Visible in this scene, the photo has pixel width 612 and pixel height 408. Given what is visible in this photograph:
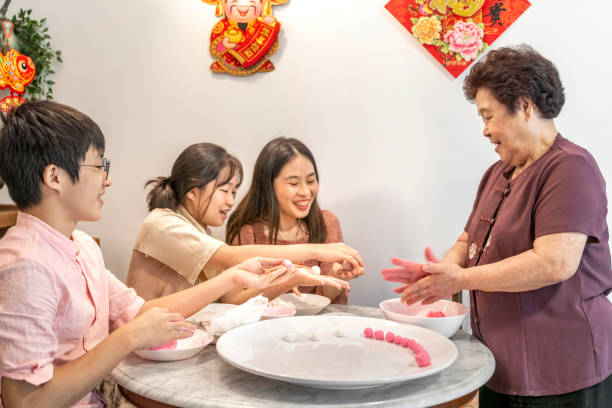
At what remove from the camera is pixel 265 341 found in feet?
4.61

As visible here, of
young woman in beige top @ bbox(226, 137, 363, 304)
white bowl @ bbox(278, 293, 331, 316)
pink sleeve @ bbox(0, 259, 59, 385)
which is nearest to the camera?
pink sleeve @ bbox(0, 259, 59, 385)

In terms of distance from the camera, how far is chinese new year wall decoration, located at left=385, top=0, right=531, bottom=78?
7.89 feet

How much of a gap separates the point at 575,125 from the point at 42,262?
7.31ft

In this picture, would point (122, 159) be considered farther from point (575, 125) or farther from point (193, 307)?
point (575, 125)

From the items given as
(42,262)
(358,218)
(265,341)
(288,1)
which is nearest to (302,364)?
(265,341)

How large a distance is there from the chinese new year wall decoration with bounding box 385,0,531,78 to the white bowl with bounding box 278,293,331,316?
128cm

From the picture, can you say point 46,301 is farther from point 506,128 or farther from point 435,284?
point 506,128

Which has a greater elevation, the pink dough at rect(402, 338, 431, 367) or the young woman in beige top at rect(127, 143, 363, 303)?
the young woman in beige top at rect(127, 143, 363, 303)

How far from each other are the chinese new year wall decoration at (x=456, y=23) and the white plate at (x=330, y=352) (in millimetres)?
1453

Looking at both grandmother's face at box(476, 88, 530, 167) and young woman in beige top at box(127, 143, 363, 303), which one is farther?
young woman in beige top at box(127, 143, 363, 303)

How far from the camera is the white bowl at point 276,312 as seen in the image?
5.36 feet

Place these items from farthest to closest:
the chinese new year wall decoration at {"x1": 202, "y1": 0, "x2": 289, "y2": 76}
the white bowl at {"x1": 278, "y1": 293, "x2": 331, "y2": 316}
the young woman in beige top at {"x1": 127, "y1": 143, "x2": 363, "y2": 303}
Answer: the chinese new year wall decoration at {"x1": 202, "y1": 0, "x2": 289, "y2": 76}
the young woman in beige top at {"x1": 127, "y1": 143, "x2": 363, "y2": 303}
the white bowl at {"x1": 278, "y1": 293, "x2": 331, "y2": 316}

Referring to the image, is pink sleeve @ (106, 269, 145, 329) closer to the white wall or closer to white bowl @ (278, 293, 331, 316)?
white bowl @ (278, 293, 331, 316)

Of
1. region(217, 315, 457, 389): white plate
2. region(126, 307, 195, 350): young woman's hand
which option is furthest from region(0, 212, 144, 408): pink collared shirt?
region(217, 315, 457, 389): white plate
